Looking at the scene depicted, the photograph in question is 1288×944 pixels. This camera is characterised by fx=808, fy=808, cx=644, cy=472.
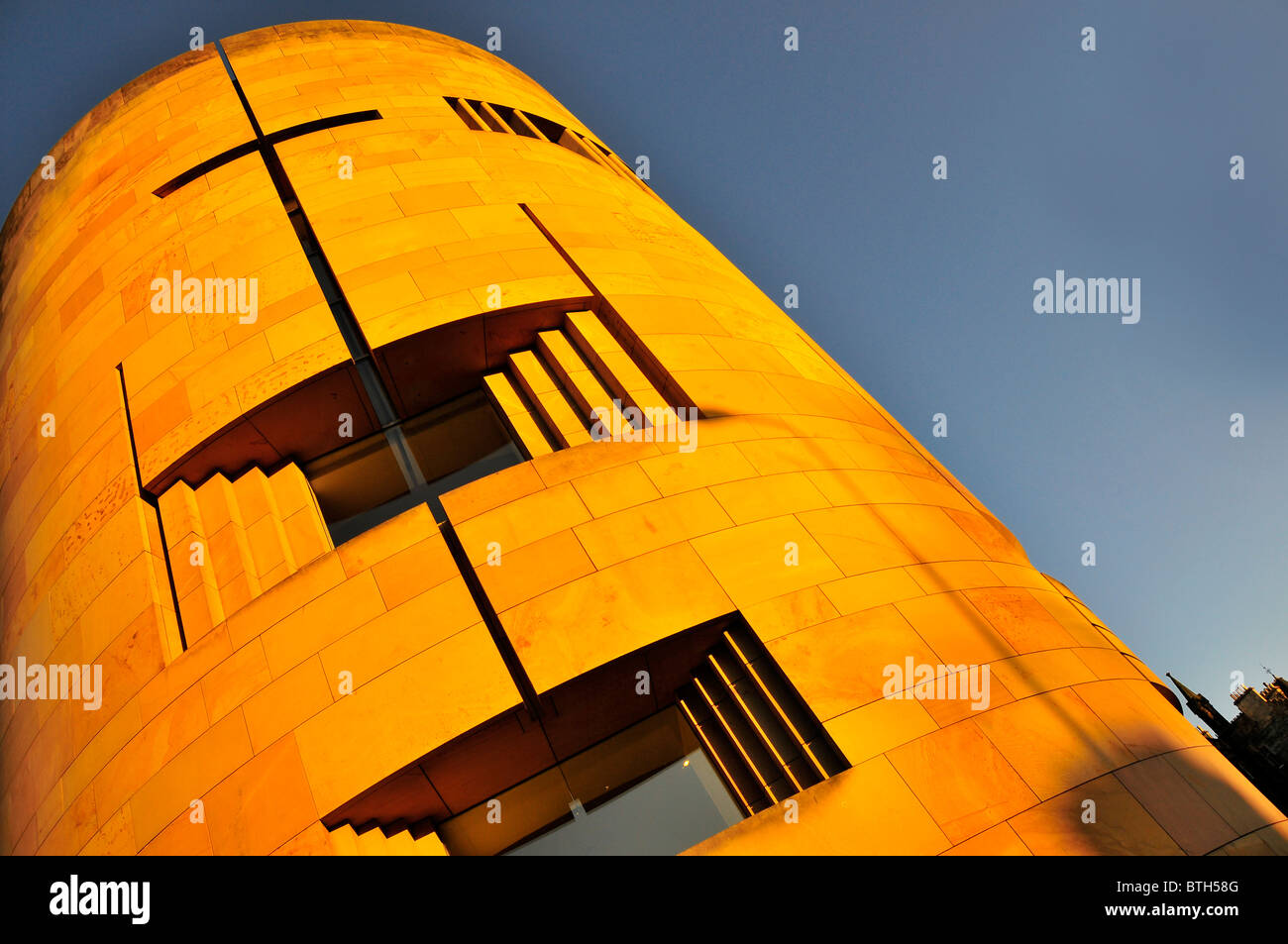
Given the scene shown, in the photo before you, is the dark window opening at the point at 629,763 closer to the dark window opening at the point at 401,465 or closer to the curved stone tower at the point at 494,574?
the curved stone tower at the point at 494,574

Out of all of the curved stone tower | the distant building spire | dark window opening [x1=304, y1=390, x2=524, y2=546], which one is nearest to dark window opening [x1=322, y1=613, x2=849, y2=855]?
the curved stone tower

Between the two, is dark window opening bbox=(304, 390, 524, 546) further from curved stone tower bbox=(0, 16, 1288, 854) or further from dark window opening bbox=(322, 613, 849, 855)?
dark window opening bbox=(322, 613, 849, 855)

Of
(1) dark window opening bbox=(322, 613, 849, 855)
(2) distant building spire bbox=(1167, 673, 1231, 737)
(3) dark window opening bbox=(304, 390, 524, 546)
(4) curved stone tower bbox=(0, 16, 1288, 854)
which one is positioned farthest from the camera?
(2) distant building spire bbox=(1167, 673, 1231, 737)

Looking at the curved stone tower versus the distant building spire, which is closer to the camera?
the curved stone tower

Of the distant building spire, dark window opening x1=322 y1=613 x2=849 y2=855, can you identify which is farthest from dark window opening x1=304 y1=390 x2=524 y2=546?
the distant building spire

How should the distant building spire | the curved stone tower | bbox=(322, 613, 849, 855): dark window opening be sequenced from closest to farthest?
the curved stone tower < bbox=(322, 613, 849, 855): dark window opening < the distant building spire

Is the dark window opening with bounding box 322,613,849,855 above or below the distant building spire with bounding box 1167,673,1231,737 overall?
above

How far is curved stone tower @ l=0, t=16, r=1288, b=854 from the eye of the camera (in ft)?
27.7

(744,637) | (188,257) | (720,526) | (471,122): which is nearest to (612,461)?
(720,526)

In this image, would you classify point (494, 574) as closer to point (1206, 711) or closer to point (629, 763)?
point (629, 763)

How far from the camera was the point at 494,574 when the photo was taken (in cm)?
969

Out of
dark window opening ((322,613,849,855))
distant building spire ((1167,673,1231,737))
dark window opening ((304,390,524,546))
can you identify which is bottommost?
distant building spire ((1167,673,1231,737))

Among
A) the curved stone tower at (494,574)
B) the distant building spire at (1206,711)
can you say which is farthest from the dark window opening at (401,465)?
the distant building spire at (1206,711)
